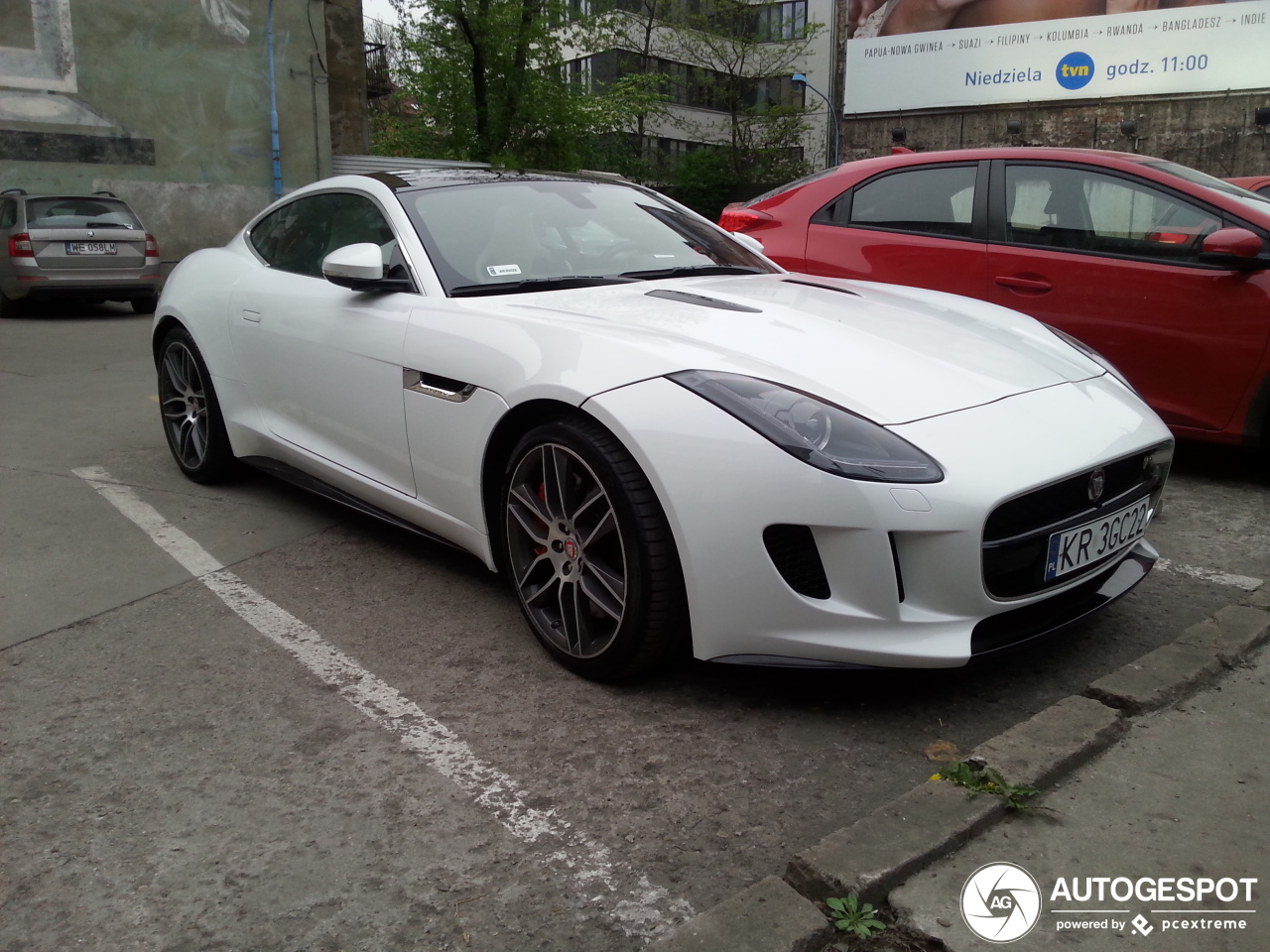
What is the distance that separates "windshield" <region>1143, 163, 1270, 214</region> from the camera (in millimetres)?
4958

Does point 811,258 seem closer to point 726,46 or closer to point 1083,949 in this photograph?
point 1083,949

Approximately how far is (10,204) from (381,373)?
39.6ft

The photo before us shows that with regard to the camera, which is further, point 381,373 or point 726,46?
point 726,46

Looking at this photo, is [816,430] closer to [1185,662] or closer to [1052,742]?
[1052,742]

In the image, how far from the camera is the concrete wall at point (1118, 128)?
3772 centimetres

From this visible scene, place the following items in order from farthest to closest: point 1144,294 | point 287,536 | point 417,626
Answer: point 1144,294, point 287,536, point 417,626

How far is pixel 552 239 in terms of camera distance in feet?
12.8

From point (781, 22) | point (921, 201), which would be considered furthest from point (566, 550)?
point (781, 22)

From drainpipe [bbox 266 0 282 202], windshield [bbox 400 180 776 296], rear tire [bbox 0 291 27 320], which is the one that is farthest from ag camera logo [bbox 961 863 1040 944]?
drainpipe [bbox 266 0 282 202]

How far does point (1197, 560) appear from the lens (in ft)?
13.2

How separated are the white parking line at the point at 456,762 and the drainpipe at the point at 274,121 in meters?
17.1

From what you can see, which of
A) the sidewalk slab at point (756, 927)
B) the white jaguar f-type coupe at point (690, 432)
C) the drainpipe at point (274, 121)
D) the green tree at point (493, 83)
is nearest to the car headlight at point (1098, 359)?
the white jaguar f-type coupe at point (690, 432)

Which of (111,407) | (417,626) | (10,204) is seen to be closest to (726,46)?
(10,204)

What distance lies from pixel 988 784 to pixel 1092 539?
2.71ft
